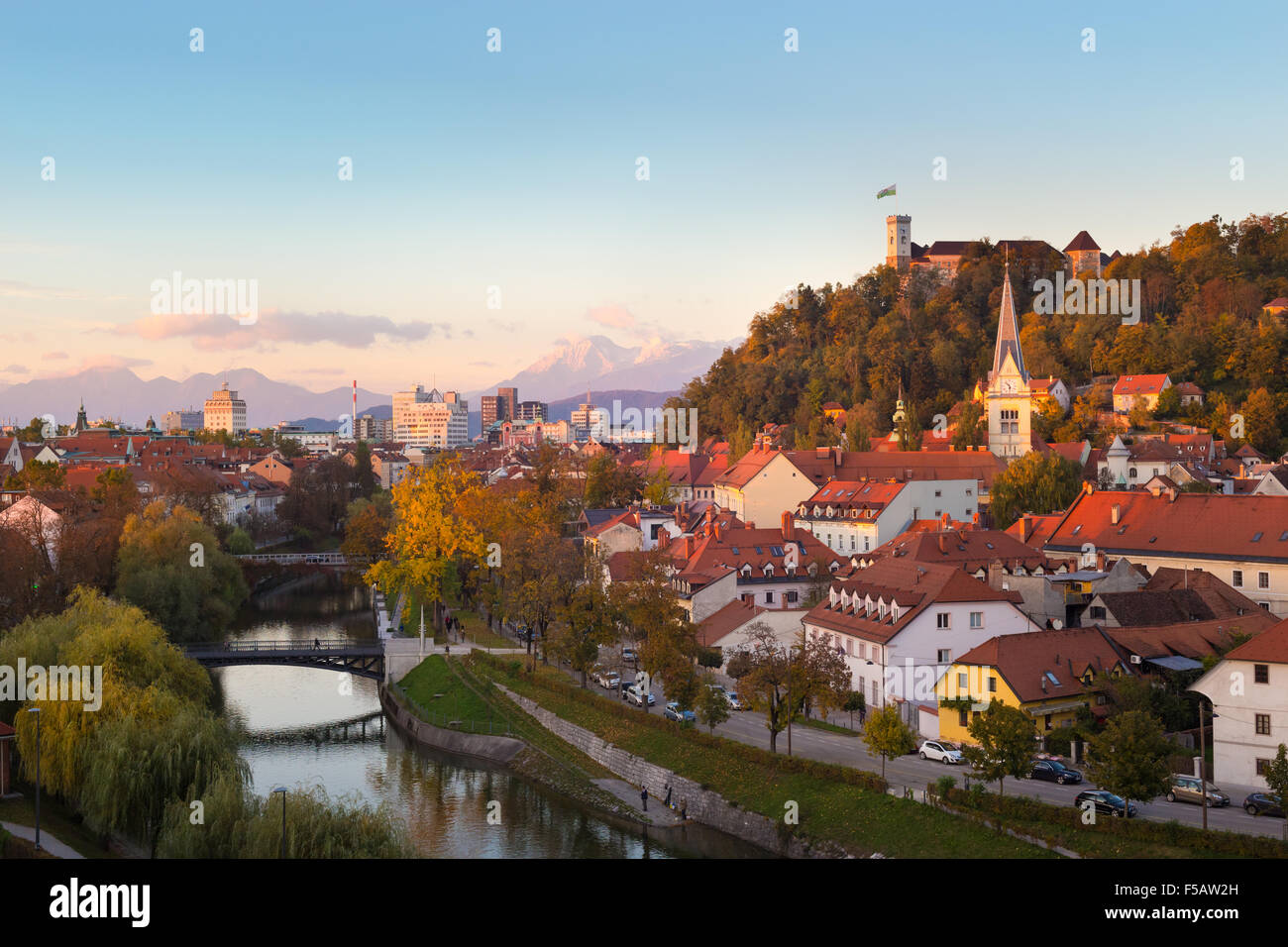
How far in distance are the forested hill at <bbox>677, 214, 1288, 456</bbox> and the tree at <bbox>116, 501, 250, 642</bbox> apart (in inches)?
1844

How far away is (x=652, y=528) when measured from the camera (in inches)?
2365

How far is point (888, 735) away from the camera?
24766mm

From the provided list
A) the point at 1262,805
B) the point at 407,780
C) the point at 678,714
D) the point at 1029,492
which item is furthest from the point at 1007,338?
the point at 1262,805

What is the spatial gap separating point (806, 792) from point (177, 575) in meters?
29.1

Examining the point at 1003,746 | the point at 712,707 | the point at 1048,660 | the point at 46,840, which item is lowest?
the point at 46,840

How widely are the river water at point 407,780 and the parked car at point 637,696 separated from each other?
14.4ft

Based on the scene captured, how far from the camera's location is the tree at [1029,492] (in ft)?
187

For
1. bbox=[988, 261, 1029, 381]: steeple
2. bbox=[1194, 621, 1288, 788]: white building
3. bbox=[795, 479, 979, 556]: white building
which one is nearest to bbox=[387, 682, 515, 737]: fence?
bbox=[1194, 621, 1288, 788]: white building

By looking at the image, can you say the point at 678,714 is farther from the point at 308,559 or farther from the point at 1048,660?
the point at 308,559

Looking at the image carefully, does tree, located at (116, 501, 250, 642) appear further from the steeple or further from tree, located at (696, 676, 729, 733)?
the steeple

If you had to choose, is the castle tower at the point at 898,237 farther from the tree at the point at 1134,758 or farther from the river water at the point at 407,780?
the tree at the point at 1134,758

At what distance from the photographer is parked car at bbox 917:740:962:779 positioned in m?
27.0
